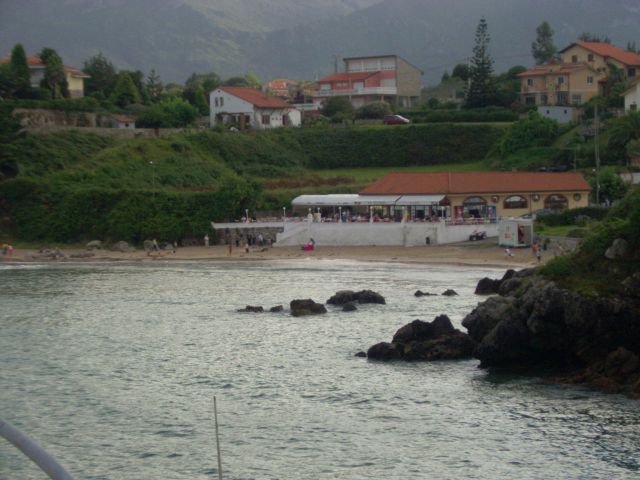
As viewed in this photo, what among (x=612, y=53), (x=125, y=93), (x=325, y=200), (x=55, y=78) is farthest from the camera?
(x=125, y=93)

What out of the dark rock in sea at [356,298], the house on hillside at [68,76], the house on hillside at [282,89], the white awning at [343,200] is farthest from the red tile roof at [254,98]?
the dark rock in sea at [356,298]

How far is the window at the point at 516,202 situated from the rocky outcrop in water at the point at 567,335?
32463 mm

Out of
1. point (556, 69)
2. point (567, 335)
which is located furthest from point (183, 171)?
point (567, 335)

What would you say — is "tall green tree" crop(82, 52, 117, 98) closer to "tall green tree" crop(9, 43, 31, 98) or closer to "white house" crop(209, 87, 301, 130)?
"tall green tree" crop(9, 43, 31, 98)

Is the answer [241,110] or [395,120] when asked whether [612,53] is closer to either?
[395,120]

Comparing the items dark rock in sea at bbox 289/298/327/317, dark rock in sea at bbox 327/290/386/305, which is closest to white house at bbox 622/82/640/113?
dark rock in sea at bbox 327/290/386/305

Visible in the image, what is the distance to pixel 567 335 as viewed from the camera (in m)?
30.9

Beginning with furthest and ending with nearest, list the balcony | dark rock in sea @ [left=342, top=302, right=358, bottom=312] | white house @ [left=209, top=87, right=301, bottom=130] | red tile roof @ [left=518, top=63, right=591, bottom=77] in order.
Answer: the balcony < white house @ [left=209, top=87, right=301, bottom=130] < red tile roof @ [left=518, top=63, right=591, bottom=77] < dark rock in sea @ [left=342, top=302, right=358, bottom=312]

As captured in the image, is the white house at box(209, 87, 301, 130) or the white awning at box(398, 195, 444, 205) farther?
the white house at box(209, 87, 301, 130)

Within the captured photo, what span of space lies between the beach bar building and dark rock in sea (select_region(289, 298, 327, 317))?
21251mm

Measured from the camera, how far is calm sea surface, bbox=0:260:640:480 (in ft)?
80.4

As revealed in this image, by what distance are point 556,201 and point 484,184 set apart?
4.50 meters

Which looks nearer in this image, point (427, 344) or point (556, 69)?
point (427, 344)

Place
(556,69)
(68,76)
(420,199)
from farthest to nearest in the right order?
(68,76) → (556,69) → (420,199)
